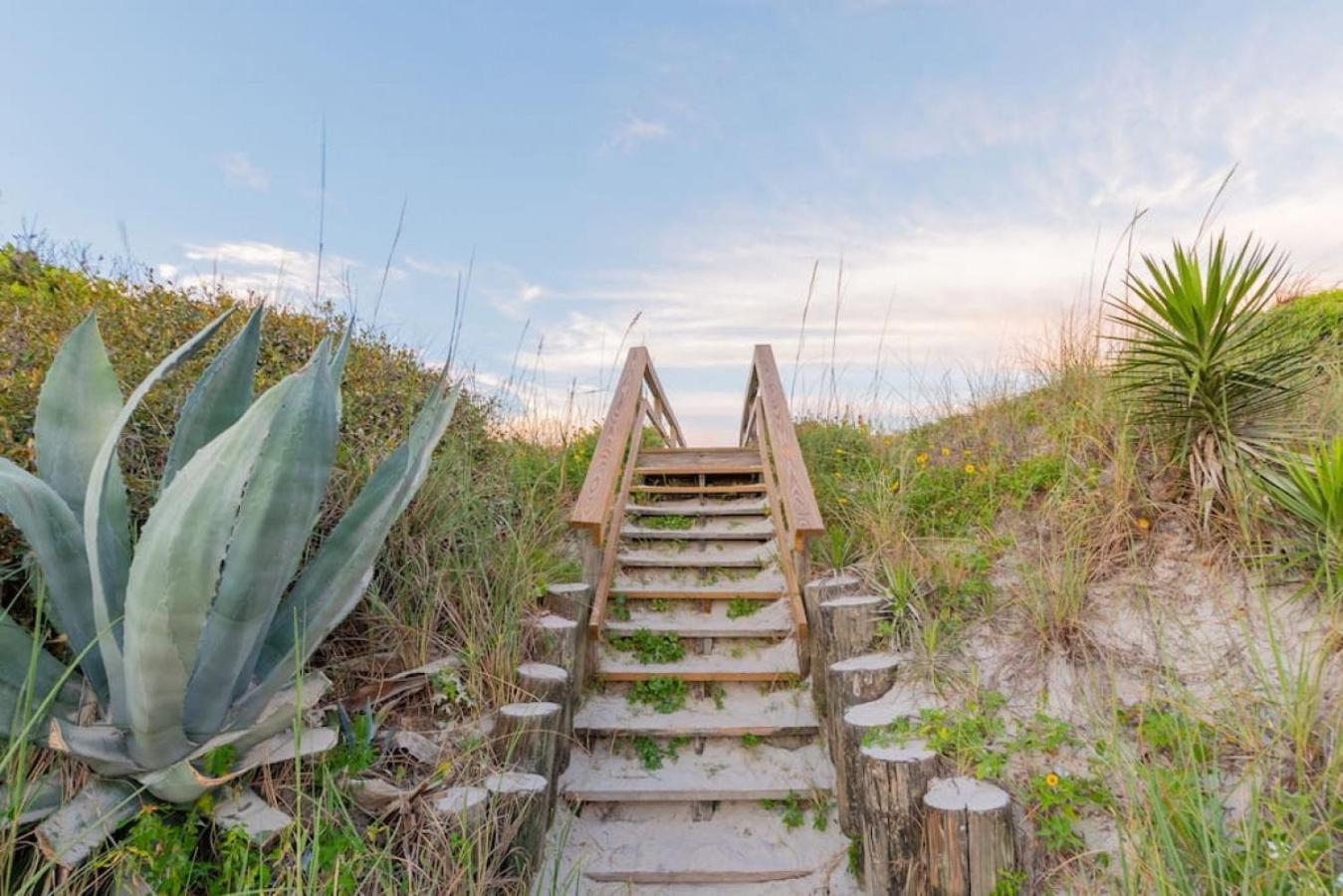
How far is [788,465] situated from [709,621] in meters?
1.02

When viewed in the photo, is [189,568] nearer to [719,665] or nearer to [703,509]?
[719,665]

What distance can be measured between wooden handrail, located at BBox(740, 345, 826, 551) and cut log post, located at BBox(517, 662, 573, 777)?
137 cm

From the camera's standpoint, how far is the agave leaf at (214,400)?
87.5 inches

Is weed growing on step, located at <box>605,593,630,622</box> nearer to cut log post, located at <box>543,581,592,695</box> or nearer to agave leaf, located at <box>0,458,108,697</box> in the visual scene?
cut log post, located at <box>543,581,592,695</box>

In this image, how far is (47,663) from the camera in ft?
6.77

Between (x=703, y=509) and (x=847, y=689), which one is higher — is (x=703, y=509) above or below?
above

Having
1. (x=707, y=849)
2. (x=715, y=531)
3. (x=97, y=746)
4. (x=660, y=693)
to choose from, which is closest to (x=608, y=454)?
(x=715, y=531)

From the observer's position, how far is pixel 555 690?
314 centimetres

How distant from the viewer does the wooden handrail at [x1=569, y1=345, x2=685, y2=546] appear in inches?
152

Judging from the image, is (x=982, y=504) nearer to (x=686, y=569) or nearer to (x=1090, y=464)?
(x=1090, y=464)

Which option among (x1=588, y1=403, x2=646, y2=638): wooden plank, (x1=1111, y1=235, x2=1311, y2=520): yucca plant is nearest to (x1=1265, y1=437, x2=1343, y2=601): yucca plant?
(x1=1111, y1=235, x2=1311, y2=520): yucca plant

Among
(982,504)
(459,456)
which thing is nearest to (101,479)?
(459,456)

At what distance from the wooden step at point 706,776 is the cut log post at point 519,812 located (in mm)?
564

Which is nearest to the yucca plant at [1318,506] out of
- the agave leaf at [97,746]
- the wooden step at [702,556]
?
the wooden step at [702,556]
